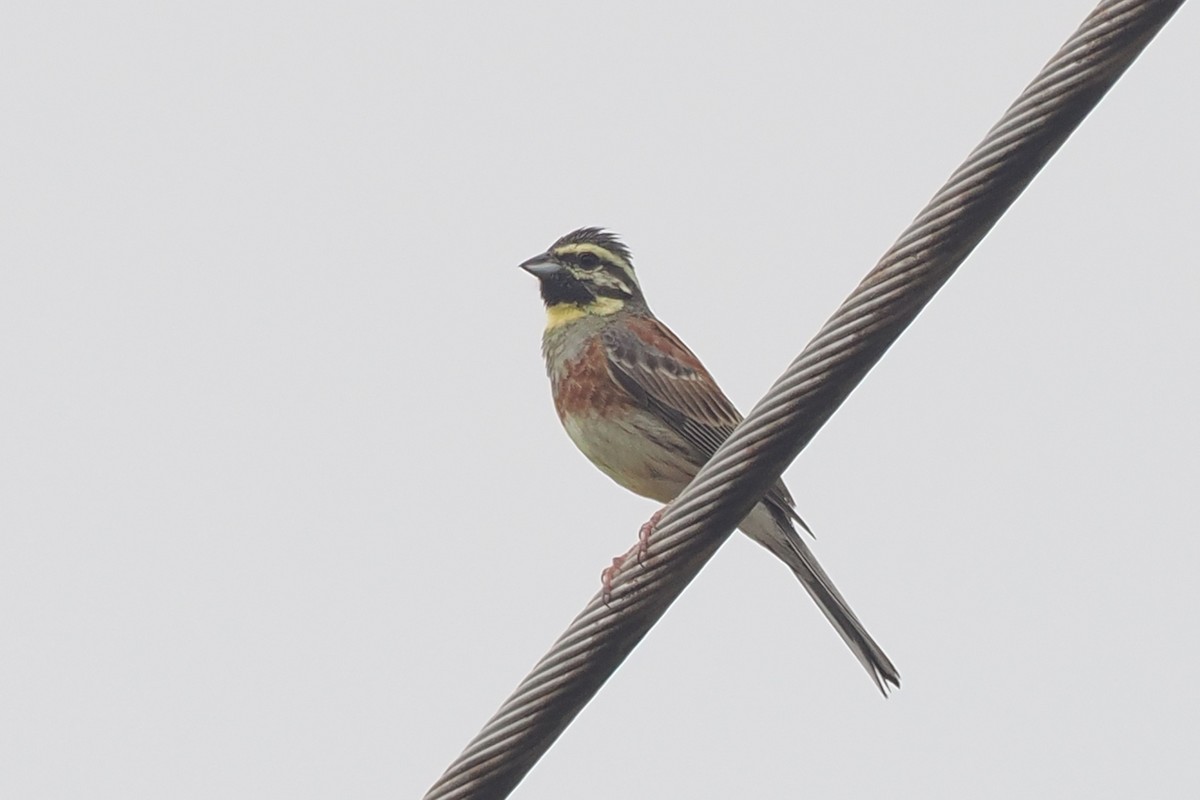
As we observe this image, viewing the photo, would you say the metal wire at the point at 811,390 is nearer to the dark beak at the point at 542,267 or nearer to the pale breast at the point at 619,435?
the pale breast at the point at 619,435

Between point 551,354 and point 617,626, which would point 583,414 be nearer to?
point 551,354

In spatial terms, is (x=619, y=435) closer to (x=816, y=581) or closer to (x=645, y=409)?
(x=645, y=409)

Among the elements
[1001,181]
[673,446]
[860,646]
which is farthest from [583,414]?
[1001,181]

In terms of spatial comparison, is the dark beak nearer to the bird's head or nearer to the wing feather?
the bird's head

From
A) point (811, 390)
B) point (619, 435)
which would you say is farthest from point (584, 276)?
point (811, 390)

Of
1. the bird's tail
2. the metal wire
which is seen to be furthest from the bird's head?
the metal wire
